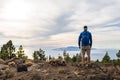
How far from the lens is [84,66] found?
23344 mm

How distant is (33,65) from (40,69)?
1.25 m

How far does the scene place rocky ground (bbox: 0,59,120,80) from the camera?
21.7 m

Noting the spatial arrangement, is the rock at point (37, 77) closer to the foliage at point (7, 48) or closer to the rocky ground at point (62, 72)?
the rocky ground at point (62, 72)

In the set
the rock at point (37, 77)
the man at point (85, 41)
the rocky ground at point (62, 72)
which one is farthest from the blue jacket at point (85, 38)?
the rock at point (37, 77)

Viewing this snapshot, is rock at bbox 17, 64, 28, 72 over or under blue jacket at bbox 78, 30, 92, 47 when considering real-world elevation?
under

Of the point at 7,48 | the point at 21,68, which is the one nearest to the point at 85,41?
the point at 21,68

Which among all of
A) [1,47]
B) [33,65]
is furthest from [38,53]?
[33,65]

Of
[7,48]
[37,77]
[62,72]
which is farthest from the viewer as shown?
[7,48]

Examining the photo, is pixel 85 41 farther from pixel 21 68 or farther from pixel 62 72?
pixel 21 68

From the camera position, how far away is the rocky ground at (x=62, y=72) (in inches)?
853

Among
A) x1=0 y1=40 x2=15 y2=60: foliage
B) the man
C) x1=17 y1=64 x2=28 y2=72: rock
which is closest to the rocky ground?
x1=17 y1=64 x2=28 y2=72: rock

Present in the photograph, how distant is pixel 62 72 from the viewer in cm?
2270

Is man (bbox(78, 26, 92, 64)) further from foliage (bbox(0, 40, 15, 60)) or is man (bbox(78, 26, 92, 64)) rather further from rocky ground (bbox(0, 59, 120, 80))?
foliage (bbox(0, 40, 15, 60))

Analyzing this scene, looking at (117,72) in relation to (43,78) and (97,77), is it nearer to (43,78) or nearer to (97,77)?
(97,77)
